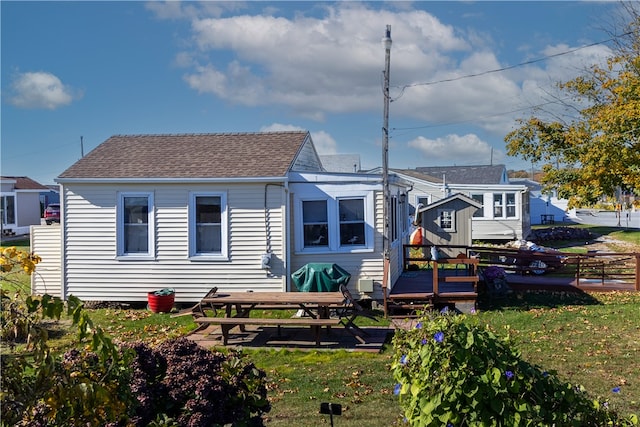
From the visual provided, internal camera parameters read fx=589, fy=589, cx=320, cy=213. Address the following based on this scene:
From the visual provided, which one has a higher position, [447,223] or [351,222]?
[447,223]

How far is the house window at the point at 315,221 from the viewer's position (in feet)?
43.8

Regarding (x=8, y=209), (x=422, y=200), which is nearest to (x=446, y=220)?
(x=422, y=200)

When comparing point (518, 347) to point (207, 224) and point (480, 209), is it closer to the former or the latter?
point (207, 224)

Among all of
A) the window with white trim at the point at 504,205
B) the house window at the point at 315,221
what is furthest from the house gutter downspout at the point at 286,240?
the window with white trim at the point at 504,205

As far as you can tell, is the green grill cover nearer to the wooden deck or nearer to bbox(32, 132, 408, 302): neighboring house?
bbox(32, 132, 408, 302): neighboring house

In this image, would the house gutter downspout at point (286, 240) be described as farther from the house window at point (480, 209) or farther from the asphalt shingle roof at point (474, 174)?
the asphalt shingle roof at point (474, 174)

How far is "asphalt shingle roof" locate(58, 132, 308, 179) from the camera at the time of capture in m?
13.5

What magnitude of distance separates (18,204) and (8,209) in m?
0.79

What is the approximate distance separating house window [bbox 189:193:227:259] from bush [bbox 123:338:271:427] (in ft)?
28.3

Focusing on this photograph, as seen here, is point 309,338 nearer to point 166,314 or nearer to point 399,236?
point 166,314

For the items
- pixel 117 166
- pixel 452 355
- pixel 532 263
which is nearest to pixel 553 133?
pixel 532 263

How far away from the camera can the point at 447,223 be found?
71.1 ft

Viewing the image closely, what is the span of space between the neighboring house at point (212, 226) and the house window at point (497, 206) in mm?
15807

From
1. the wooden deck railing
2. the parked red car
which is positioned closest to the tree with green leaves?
the wooden deck railing
